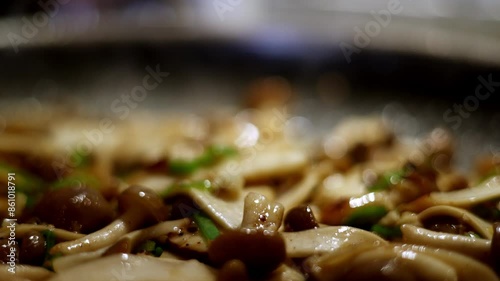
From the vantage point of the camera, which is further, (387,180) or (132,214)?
(387,180)

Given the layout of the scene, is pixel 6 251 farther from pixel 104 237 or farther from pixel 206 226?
pixel 206 226

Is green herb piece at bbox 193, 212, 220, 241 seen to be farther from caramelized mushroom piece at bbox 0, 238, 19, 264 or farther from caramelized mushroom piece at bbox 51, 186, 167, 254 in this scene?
caramelized mushroom piece at bbox 0, 238, 19, 264

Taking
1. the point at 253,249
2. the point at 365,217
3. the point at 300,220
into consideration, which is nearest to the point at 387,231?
the point at 365,217

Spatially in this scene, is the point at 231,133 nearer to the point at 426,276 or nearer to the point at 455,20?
the point at 426,276

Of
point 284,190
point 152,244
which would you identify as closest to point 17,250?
point 152,244

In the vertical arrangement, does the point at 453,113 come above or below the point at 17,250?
above
